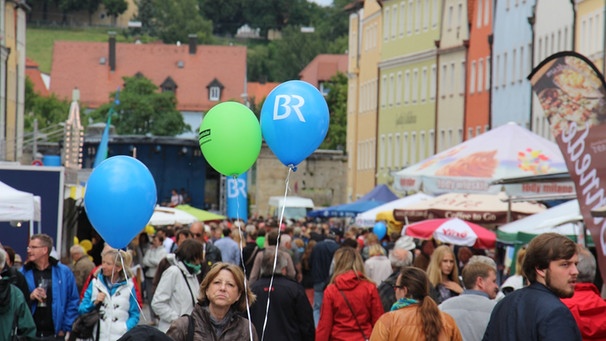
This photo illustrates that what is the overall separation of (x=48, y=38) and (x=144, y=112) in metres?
68.6

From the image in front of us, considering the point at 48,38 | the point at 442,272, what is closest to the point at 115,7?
the point at 48,38

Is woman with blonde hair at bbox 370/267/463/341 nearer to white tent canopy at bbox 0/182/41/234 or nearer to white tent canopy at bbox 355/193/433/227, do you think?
white tent canopy at bbox 0/182/41/234

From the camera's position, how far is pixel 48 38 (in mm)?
181500

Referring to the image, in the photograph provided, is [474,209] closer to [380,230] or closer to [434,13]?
[380,230]

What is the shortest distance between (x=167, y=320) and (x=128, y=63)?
5133 inches

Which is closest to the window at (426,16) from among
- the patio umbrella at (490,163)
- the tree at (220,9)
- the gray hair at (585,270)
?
the patio umbrella at (490,163)

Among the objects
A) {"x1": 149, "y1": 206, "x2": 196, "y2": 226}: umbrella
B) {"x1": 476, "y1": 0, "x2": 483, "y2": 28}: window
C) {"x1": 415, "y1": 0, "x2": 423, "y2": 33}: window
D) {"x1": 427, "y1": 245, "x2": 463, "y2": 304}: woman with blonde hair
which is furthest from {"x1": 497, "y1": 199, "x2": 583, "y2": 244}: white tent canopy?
{"x1": 415, "y1": 0, "x2": 423, "y2": 33}: window

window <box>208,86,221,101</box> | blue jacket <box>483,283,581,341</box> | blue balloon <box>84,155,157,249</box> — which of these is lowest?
blue jacket <box>483,283,581,341</box>

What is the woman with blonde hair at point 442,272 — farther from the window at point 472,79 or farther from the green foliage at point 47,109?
the green foliage at point 47,109

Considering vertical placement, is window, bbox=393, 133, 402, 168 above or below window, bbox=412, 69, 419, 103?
below

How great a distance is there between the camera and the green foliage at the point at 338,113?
105500mm

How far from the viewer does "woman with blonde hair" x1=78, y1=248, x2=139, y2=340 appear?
42.9ft

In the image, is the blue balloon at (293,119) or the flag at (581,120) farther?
the flag at (581,120)

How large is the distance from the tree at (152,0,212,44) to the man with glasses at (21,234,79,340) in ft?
537
